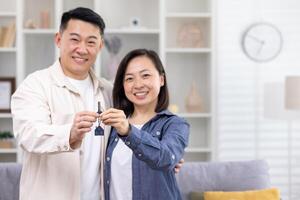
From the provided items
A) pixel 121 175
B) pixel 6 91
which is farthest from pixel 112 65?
pixel 121 175

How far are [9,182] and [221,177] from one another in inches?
47.9

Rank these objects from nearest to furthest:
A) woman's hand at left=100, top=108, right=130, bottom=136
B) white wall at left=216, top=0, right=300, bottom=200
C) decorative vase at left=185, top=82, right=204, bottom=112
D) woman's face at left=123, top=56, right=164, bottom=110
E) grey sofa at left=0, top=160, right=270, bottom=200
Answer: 1. woman's hand at left=100, top=108, right=130, bottom=136
2. woman's face at left=123, top=56, right=164, bottom=110
3. grey sofa at left=0, top=160, right=270, bottom=200
4. decorative vase at left=185, top=82, right=204, bottom=112
5. white wall at left=216, top=0, right=300, bottom=200

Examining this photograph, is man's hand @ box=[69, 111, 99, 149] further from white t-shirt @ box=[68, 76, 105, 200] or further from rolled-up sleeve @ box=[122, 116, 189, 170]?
white t-shirt @ box=[68, 76, 105, 200]

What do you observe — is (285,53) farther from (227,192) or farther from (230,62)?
(227,192)

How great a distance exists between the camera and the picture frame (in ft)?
17.0

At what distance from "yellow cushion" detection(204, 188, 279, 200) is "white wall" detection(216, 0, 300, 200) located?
2.14 metres

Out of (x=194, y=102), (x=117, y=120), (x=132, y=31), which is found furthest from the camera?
(x=194, y=102)

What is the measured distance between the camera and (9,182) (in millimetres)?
3229

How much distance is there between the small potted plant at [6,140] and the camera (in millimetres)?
5172

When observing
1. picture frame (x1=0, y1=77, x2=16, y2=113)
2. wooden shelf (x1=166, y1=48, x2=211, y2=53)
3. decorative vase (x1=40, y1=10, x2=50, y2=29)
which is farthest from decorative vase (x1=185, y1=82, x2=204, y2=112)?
picture frame (x1=0, y1=77, x2=16, y2=113)

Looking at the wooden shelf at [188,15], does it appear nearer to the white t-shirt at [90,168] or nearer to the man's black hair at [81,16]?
the man's black hair at [81,16]

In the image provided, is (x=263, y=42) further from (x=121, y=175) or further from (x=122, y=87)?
(x=121, y=175)

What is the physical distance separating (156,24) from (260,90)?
1169 millimetres

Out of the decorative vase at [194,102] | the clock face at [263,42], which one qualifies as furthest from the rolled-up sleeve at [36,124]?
the clock face at [263,42]
